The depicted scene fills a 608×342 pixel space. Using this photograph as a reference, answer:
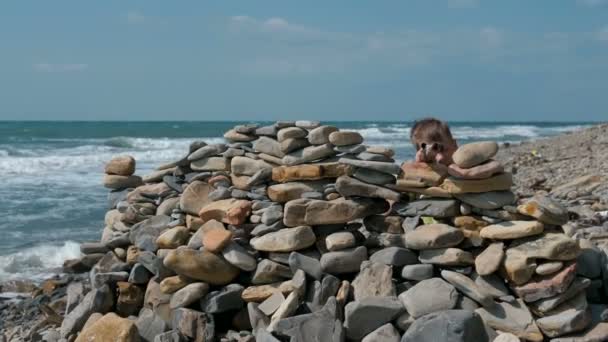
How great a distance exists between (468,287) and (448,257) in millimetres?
305

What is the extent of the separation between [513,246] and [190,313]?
2.65 m

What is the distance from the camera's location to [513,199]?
18.3 feet

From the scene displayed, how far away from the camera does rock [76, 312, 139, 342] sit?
567 centimetres

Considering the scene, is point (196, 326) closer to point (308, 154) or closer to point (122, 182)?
point (308, 154)

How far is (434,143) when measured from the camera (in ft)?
19.2

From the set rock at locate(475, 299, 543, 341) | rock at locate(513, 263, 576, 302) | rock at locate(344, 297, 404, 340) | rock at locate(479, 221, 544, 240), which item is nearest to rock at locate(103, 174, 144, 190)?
rock at locate(344, 297, 404, 340)

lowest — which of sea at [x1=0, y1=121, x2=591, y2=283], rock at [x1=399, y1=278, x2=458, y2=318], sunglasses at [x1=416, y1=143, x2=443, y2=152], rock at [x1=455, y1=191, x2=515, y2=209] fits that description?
sea at [x1=0, y1=121, x2=591, y2=283]

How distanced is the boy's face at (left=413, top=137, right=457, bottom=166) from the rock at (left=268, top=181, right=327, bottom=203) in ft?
2.98

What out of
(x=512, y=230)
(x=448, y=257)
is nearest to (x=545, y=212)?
(x=512, y=230)

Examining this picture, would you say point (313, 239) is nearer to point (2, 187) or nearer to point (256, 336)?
point (256, 336)

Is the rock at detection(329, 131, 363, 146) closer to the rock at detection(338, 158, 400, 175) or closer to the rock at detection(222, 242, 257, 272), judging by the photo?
the rock at detection(338, 158, 400, 175)

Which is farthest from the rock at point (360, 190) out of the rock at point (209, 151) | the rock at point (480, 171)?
the rock at point (209, 151)

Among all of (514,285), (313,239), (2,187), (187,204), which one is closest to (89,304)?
(187,204)

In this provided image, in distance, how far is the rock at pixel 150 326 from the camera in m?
5.97
